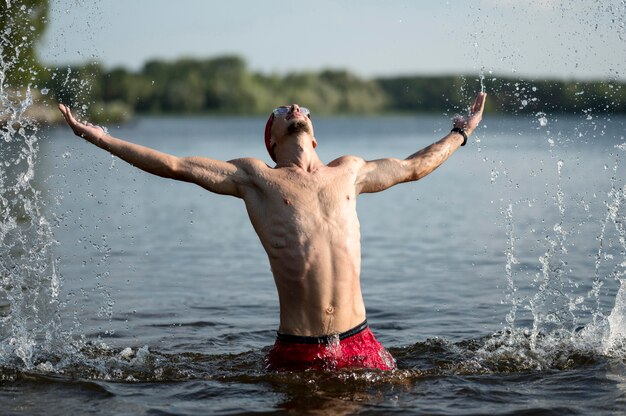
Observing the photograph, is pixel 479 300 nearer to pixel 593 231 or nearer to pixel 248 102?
pixel 593 231

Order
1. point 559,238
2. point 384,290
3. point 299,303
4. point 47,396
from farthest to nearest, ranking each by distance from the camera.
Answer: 1. point 559,238
2. point 384,290
3. point 47,396
4. point 299,303

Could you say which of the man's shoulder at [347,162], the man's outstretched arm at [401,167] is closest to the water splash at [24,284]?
the man's shoulder at [347,162]

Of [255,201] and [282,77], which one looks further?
[282,77]

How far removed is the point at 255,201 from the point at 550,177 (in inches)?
920

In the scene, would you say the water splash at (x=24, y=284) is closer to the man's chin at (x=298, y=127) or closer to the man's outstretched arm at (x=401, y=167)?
the man's chin at (x=298, y=127)

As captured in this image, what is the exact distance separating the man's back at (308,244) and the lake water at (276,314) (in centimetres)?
48

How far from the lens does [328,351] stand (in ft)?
20.9

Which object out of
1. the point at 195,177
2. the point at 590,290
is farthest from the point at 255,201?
the point at 590,290

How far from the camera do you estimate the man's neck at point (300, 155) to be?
6582 millimetres

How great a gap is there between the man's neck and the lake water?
1482 millimetres

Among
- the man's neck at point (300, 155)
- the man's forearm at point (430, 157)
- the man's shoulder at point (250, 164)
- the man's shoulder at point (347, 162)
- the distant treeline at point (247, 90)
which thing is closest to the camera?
the man's shoulder at point (250, 164)

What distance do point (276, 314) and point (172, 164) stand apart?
4318mm

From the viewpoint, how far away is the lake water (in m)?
6.60

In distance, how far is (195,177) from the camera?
6.33 meters
